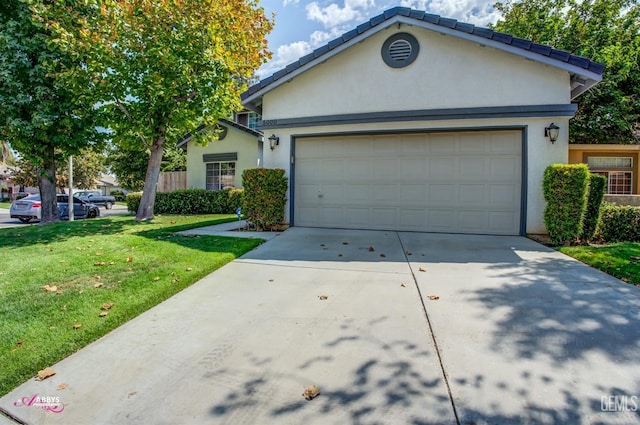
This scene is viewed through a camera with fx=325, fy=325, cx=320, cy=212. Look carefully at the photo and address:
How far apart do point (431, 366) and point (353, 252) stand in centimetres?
362

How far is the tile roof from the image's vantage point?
266 inches

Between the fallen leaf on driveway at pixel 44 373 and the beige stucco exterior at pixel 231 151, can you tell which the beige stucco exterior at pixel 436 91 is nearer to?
the fallen leaf on driveway at pixel 44 373

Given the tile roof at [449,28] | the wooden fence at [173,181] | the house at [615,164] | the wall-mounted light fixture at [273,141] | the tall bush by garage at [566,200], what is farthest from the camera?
the wooden fence at [173,181]

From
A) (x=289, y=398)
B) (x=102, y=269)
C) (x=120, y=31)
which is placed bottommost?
(x=289, y=398)

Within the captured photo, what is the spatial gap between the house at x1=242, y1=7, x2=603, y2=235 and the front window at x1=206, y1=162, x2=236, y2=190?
760 centimetres

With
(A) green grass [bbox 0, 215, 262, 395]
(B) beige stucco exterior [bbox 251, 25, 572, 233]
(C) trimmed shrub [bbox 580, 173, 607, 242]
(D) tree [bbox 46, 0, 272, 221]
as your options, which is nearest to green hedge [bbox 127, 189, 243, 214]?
(D) tree [bbox 46, 0, 272, 221]

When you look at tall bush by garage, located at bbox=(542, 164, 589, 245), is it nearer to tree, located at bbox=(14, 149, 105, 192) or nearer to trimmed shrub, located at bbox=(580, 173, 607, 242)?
trimmed shrub, located at bbox=(580, 173, 607, 242)

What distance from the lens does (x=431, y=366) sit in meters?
2.53

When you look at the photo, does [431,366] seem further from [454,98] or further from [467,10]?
[467,10]

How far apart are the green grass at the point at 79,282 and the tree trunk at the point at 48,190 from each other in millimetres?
4304

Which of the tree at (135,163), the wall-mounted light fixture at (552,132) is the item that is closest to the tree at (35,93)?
the tree at (135,163)

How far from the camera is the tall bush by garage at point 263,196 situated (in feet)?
26.7

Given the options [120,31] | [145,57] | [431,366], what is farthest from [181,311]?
[120,31]

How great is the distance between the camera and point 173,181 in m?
18.2
